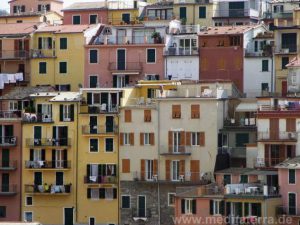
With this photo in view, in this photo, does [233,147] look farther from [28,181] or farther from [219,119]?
[28,181]

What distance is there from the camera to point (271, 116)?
295 feet

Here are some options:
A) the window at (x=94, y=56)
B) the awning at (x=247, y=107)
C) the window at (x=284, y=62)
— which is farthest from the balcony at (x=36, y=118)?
the window at (x=284, y=62)

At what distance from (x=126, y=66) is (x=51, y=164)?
34.3 feet

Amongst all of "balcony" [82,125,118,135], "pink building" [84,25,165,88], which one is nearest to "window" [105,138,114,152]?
"balcony" [82,125,118,135]

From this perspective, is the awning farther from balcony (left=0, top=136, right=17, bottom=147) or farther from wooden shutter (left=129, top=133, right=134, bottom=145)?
balcony (left=0, top=136, right=17, bottom=147)

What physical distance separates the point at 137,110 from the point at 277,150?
10.7 meters

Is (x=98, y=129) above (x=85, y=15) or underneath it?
underneath

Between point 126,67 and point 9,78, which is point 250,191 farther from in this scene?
point 9,78

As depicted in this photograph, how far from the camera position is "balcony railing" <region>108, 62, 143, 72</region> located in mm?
102375

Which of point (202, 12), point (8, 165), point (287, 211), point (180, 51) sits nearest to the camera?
point (287, 211)

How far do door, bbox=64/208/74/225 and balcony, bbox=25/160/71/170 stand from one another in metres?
2.83

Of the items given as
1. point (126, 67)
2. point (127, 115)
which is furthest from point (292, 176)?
point (126, 67)

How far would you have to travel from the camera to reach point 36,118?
97.6 meters

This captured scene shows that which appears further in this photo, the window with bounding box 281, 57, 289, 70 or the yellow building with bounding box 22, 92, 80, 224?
the window with bounding box 281, 57, 289, 70
